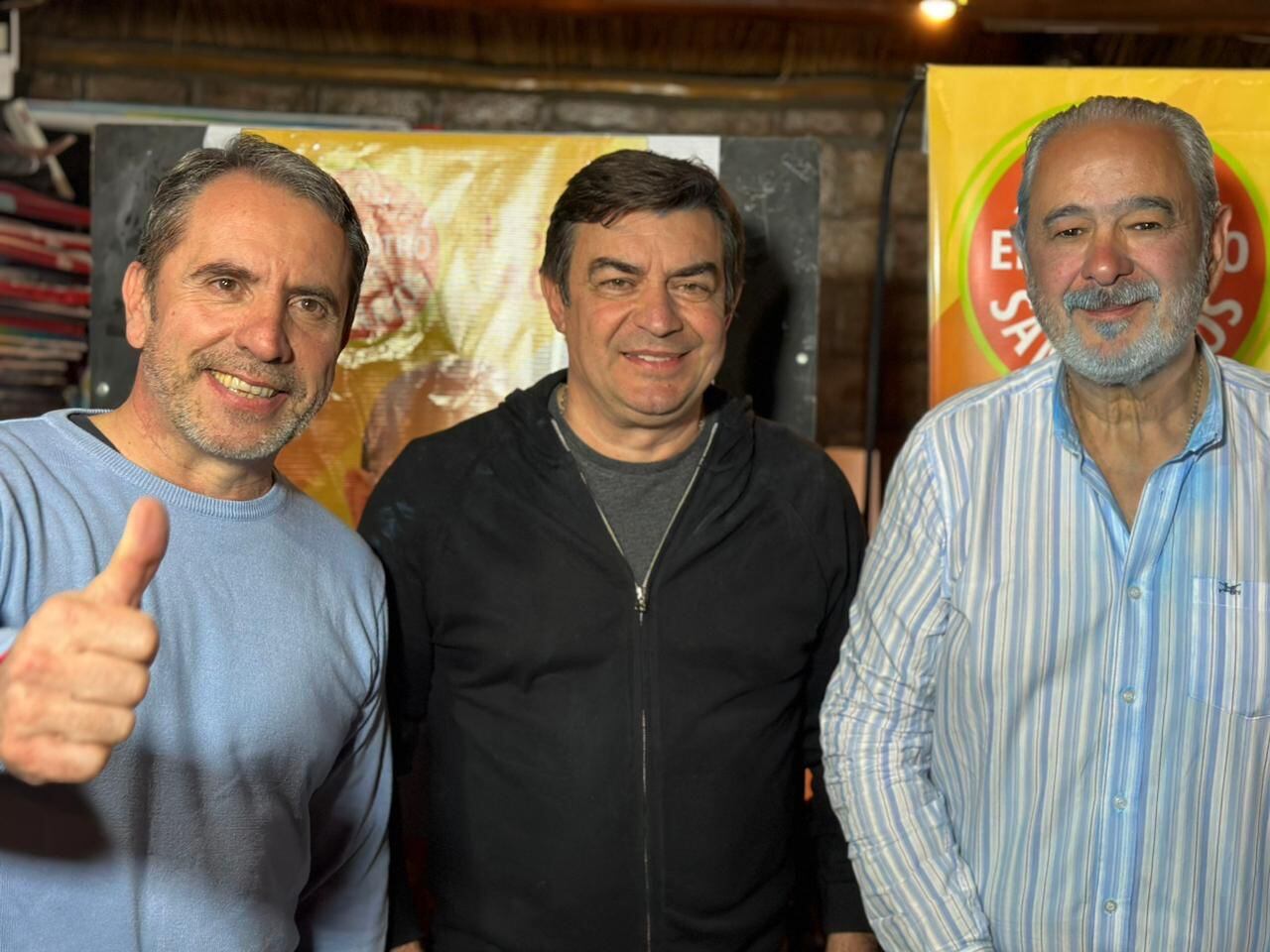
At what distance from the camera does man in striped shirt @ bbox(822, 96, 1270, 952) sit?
140cm

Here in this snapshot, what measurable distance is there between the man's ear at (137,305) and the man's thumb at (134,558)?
0.57 meters

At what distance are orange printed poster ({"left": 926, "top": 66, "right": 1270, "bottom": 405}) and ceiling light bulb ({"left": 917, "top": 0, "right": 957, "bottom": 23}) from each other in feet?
0.77

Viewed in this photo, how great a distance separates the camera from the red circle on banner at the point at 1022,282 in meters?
2.12

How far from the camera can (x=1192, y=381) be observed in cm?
150

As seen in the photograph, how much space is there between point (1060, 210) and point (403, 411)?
1.26m

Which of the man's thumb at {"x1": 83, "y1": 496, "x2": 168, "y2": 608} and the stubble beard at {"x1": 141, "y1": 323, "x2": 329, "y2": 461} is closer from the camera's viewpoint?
the man's thumb at {"x1": 83, "y1": 496, "x2": 168, "y2": 608}

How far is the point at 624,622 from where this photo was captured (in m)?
1.69

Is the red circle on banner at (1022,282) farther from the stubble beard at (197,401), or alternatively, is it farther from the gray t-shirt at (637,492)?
the stubble beard at (197,401)

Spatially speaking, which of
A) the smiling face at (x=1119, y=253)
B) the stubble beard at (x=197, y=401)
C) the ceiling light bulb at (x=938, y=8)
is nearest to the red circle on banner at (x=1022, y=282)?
the ceiling light bulb at (x=938, y=8)

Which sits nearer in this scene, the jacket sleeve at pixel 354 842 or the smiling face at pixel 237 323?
the smiling face at pixel 237 323

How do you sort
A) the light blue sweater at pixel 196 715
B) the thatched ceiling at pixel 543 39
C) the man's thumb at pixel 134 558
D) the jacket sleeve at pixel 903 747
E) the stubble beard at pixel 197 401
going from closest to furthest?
the man's thumb at pixel 134 558, the light blue sweater at pixel 196 715, the stubble beard at pixel 197 401, the jacket sleeve at pixel 903 747, the thatched ceiling at pixel 543 39

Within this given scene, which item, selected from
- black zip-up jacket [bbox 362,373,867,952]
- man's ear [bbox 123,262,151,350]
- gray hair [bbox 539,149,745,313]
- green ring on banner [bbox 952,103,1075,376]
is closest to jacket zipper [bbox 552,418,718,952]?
black zip-up jacket [bbox 362,373,867,952]

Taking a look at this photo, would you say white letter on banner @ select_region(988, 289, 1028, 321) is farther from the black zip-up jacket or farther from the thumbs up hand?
the thumbs up hand

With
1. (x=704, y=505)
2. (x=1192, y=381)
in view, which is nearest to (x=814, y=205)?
(x=704, y=505)
